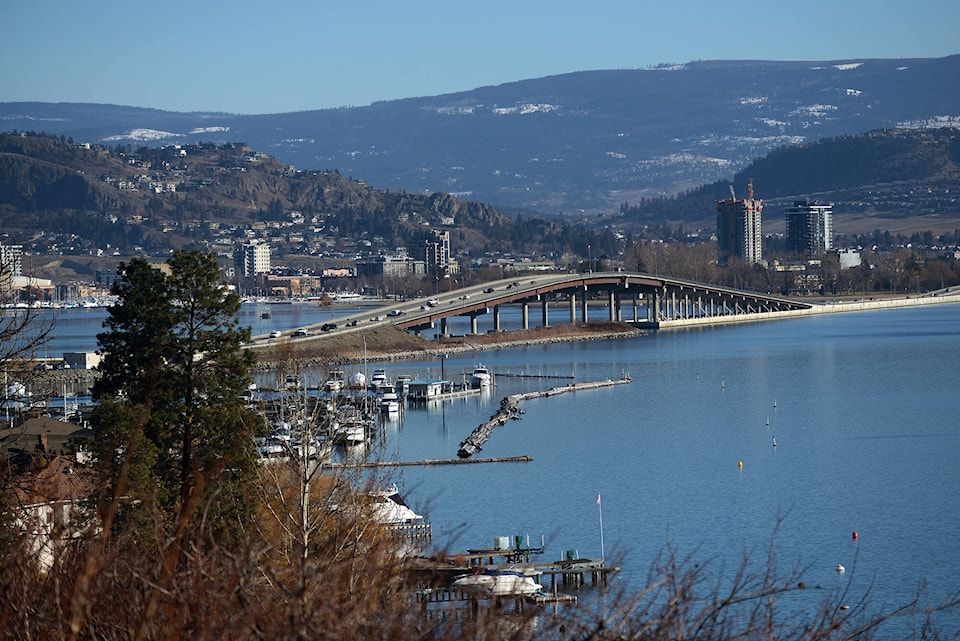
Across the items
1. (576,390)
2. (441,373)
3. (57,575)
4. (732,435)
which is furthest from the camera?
(441,373)

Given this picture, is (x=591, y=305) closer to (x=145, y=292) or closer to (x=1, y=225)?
(x=145, y=292)

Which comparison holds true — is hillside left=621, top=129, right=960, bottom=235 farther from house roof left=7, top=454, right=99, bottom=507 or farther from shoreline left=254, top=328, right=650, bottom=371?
house roof left=7, top=454, right=99, bottom=507

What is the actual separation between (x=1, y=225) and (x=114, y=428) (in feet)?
386

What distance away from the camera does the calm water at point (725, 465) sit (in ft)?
43.4

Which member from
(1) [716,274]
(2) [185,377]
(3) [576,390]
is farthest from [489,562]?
(1) [716,274]

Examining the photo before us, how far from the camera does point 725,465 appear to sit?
18609mm

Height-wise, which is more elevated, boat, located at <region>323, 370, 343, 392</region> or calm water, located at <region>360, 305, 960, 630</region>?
boat, located at <region>323, 370, 343, 392</region>

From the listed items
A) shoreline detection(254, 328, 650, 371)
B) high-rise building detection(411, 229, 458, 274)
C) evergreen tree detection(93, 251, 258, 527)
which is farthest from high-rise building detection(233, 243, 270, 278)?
evergreen tree detection(93, 251, 258, 527)

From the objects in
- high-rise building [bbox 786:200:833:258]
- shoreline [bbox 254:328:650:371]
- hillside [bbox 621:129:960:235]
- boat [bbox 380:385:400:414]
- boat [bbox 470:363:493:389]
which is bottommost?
shoreline [bbox 254:328:650:371]

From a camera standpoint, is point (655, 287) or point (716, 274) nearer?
point (655, 287)

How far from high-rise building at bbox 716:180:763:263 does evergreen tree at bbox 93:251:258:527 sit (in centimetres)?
8581

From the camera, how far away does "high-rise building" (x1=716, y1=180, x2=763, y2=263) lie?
97.2 metres

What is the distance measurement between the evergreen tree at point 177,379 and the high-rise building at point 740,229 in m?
85.8

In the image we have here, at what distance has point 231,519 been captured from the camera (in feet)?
29.7
